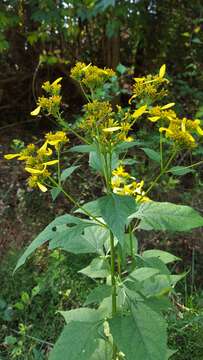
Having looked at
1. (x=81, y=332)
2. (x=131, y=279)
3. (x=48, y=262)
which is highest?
(x=131, y=279)

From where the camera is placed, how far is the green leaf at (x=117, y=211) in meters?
1.23

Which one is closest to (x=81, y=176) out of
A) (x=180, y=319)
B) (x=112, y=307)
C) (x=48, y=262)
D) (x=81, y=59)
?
(x=48, y=262)

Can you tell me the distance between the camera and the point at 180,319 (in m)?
2.15

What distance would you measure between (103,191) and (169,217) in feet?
6.56

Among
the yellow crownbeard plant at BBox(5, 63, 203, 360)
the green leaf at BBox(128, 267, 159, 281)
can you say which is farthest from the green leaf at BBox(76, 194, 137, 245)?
the green leaf at BBox(128, 267, 159, 281)

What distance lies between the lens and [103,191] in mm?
3434

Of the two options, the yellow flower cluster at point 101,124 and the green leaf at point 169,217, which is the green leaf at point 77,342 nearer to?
the green leaf at point 169,217

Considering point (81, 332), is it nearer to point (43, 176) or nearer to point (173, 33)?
point (43, 176)

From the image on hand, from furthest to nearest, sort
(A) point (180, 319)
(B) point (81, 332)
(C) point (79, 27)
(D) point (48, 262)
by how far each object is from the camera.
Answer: (C) point (79, 27)
(D) point (48, 262)
(A) point (180, 319)
(B) point (81, 332)

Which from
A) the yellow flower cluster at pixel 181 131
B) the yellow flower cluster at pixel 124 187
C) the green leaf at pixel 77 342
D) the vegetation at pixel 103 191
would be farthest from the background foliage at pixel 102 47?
the green leaf at pixel 77 342

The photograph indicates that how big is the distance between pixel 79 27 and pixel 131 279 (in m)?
3.35

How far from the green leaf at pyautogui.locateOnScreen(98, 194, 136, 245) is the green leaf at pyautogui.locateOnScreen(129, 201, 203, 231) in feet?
0.52

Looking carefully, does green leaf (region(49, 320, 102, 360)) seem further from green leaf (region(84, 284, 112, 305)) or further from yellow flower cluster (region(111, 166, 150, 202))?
yellow flower cluster (region(111, 166, 150, 202))

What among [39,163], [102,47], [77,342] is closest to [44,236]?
[39,163]
